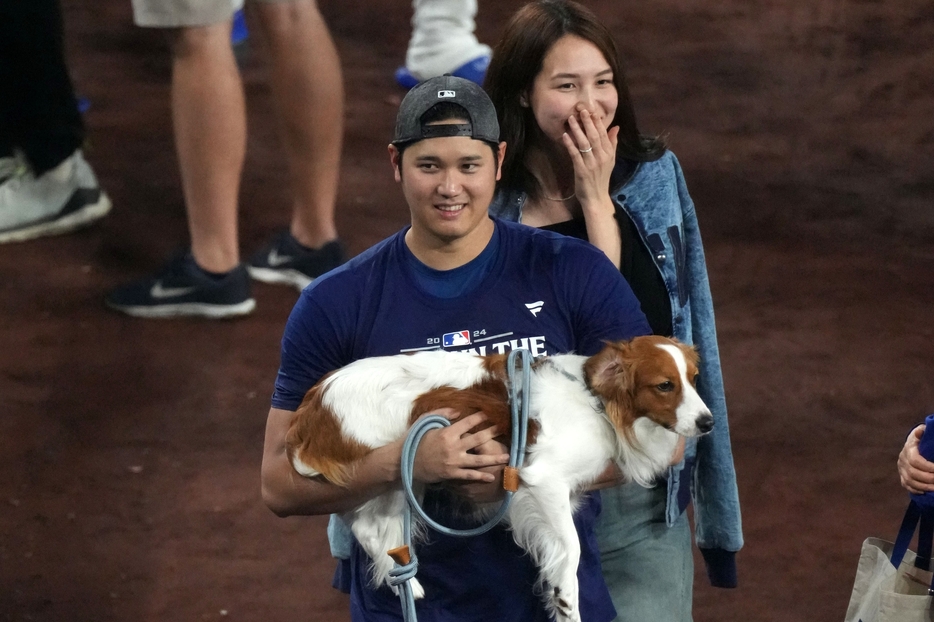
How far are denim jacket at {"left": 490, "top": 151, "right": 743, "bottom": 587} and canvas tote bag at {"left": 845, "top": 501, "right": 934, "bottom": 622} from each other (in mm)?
390

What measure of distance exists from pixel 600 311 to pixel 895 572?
→ 713mm

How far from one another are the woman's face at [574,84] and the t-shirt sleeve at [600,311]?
0.47 metres

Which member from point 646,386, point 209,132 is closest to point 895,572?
point 646,386

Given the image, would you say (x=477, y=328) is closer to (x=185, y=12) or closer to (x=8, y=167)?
(x=185, y=12)

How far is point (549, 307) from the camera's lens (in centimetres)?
204

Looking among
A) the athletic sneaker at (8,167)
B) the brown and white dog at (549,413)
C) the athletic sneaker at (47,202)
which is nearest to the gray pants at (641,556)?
the brown and white dog at (549,413)

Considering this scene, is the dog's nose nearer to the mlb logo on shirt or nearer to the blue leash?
the blue leash

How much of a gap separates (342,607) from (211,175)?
1638mm

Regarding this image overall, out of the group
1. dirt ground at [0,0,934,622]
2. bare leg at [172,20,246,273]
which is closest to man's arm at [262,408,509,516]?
dirt ground at [0,0,934,622]

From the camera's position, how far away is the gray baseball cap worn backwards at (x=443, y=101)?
6.35 ft

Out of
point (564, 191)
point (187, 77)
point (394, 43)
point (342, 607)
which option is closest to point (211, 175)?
point (187, 77)

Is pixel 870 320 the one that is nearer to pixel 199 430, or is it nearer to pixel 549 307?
pixel 199 430

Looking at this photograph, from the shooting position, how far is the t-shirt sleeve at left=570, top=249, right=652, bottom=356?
6.77 feet

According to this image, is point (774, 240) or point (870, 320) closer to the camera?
point (870, 320)
